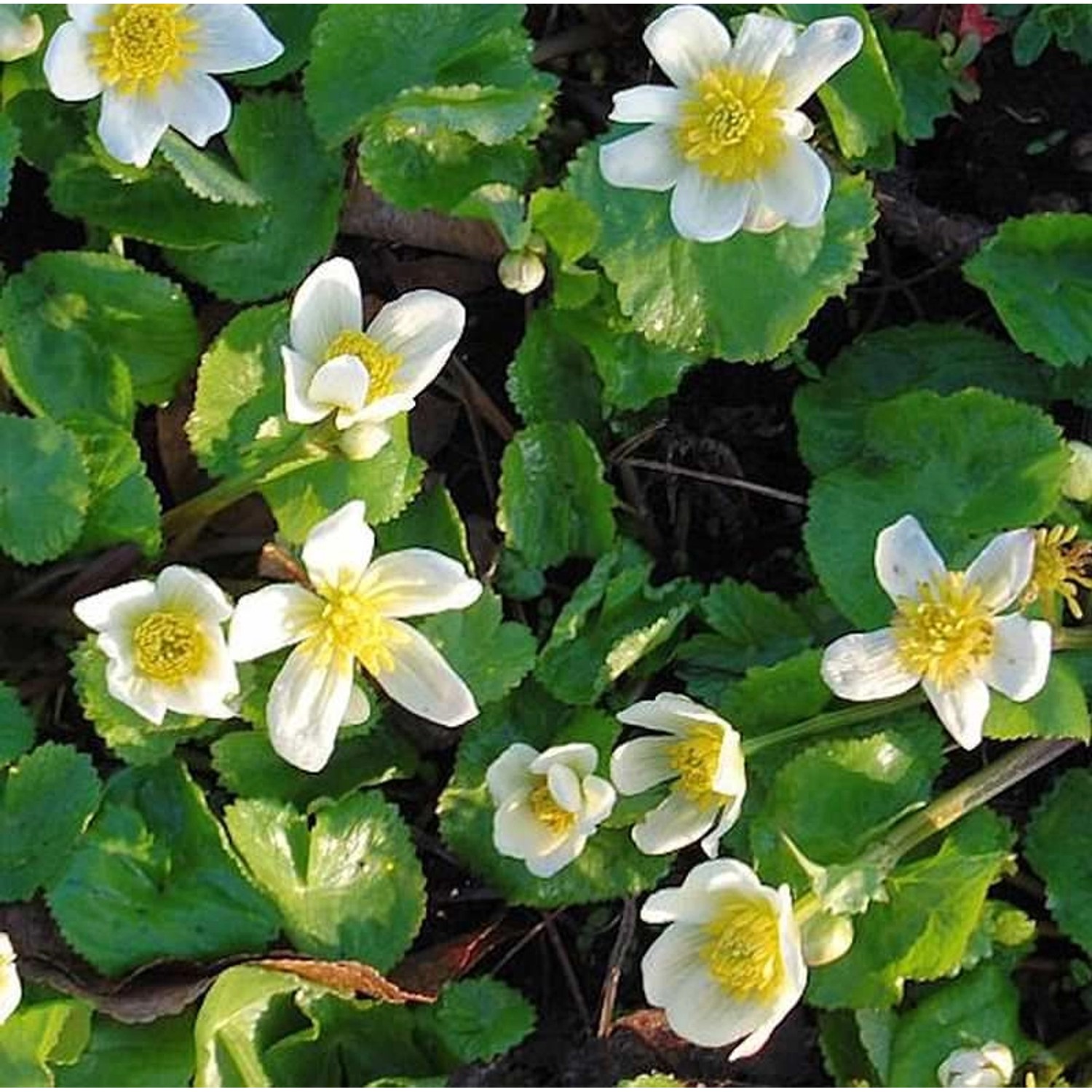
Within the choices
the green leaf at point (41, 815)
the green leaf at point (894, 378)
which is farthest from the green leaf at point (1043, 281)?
the green leaf at point (41, 815)

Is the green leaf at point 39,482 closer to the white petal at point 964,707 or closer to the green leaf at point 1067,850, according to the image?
the white petal at point 964,707

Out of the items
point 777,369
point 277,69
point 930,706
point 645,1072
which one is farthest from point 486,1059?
point 277,69

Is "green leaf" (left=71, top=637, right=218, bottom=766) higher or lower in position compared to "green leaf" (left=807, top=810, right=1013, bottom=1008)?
higher

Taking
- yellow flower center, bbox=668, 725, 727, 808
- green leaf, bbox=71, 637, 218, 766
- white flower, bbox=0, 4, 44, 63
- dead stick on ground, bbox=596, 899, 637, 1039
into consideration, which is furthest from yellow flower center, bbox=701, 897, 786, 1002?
white flower, bbox=0, 4, 44, 63

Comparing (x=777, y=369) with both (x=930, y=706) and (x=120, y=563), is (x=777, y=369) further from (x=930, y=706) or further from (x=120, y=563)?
(x=120, y=563)

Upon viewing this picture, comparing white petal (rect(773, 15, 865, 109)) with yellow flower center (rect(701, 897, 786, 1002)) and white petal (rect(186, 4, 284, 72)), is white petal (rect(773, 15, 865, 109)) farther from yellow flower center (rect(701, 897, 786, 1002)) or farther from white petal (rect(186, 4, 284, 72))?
yellow flower center (rect(701, 897, 786, 1002))

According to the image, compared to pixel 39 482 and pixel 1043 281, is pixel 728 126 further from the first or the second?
pixel 39 482
